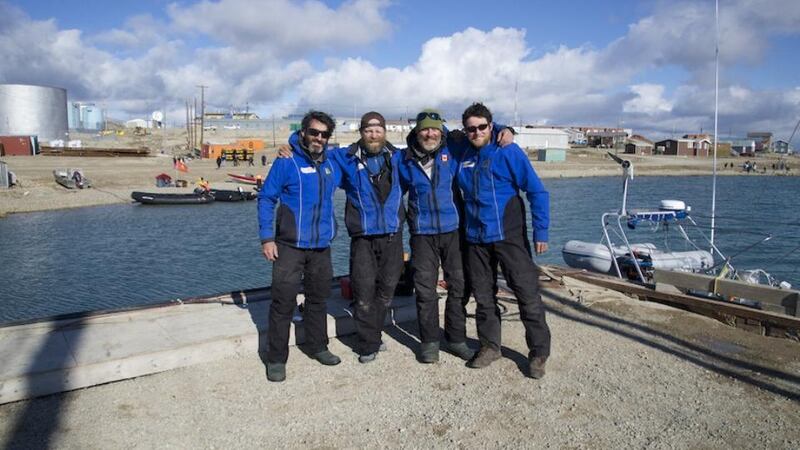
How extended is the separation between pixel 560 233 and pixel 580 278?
1792 cm

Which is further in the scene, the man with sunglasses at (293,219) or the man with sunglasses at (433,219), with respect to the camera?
the man with sunglasses at (433,219)

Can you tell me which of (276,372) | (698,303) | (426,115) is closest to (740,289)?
(698,303)

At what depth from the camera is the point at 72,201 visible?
33.4 m

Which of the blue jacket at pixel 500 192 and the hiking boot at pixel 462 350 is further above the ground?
the blue jacket at pixel 500 192

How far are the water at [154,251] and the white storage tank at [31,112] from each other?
51.7m

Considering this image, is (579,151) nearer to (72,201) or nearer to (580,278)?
(72,201)

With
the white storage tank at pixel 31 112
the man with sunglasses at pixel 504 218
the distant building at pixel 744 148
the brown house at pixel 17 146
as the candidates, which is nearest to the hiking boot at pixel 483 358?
the man with sunglasses at pixel 504 218

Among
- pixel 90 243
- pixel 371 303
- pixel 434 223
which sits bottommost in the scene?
pixel 90 243

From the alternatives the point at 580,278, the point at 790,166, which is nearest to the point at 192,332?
the point at 580,278

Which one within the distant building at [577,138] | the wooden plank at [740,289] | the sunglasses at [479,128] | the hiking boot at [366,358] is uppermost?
the distant building at [577,138]

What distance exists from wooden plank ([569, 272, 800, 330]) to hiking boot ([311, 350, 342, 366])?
429 centimetres

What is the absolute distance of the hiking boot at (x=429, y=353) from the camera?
17.7 feet

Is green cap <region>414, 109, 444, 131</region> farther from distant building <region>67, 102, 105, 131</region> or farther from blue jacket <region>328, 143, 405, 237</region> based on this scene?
distant building <region>67, 102, 105, 131</region>

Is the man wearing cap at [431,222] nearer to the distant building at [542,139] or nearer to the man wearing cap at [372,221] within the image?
the man wearing cap at [372,221]
